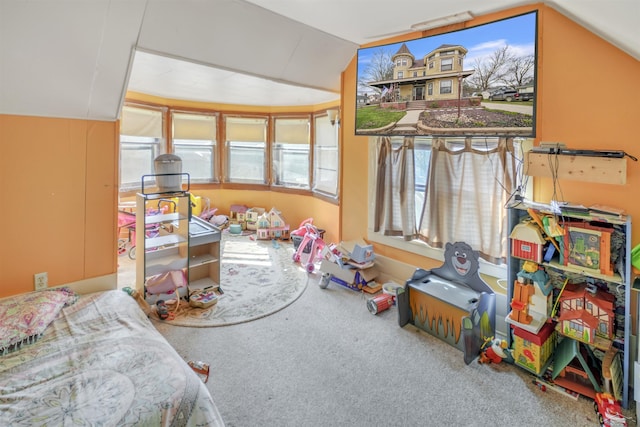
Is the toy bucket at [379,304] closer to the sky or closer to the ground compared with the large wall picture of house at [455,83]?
closer to the ground

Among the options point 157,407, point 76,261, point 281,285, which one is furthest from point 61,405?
point 281,285

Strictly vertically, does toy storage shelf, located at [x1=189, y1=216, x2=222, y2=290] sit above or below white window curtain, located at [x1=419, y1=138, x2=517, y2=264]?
below

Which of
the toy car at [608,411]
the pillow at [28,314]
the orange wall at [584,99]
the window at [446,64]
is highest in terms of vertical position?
the window at [446,64]

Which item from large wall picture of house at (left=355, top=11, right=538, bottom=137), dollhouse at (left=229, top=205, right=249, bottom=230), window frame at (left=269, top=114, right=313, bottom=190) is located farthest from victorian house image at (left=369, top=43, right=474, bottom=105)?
dollhouse at (left=229, top=205, right=249, bottom=230)

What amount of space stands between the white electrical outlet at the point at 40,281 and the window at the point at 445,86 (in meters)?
3.37

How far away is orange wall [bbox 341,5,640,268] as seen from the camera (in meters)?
2.04

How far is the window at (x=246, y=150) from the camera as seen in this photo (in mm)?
5750

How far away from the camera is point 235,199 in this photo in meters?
5.98

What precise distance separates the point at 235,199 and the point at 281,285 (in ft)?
9.21

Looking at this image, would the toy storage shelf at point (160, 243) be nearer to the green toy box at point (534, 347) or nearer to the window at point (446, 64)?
the window at point (446, 64)

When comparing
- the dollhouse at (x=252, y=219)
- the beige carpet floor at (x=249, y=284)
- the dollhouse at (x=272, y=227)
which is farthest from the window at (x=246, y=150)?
the beige carpet floor at (x=249, y=284)

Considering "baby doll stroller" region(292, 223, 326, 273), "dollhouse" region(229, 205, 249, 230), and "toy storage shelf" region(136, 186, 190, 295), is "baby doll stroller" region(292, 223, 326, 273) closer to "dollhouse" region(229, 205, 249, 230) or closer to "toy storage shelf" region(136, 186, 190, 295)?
"toy storage shelf" region(136, 186, 190, 295)

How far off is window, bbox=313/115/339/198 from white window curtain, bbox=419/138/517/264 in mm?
1723

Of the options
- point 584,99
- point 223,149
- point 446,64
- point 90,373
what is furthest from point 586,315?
point 223,149
